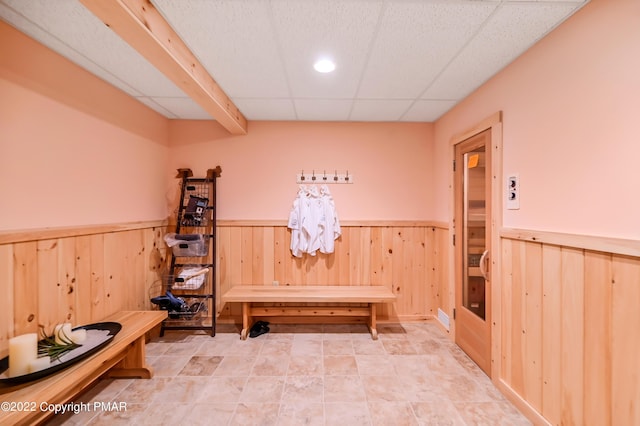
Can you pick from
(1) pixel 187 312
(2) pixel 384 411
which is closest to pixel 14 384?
(1) pixel 187 312

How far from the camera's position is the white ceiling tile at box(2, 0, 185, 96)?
148cm

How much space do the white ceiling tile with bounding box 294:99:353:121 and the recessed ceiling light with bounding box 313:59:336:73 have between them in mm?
604

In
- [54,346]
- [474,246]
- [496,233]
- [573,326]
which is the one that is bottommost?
[54,346]

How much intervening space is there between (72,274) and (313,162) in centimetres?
255

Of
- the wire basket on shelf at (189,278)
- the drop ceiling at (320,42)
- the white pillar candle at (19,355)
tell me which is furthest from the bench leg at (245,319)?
the drop ceiling at (320,42)

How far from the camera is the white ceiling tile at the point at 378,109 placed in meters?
2.75

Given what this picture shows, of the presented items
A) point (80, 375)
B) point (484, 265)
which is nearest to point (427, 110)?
point (484, 265)

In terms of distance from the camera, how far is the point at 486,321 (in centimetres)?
230

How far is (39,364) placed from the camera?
1438 mm

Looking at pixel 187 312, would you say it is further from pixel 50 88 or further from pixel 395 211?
pixel 395 211

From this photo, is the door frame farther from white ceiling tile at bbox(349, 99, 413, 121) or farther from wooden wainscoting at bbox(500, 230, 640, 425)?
white ceiling tile at bbox(349, 99, 413, 121)

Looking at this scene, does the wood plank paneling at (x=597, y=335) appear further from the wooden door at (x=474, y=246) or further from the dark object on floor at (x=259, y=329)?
the dark object on floor at (x=259, y=329)

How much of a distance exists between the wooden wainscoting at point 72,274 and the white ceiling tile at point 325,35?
2.11 meters

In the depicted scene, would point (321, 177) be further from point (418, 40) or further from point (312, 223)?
point (418, 40)
